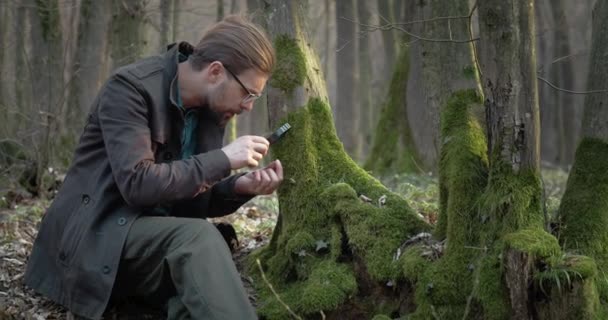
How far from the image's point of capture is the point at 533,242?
11.3 ft

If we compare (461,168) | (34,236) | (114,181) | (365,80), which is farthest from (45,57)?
(365,80)

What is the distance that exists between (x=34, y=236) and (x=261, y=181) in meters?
2.61

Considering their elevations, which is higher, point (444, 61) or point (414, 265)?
point (444, 61)

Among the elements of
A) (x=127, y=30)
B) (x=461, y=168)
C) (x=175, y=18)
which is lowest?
(x=461, y=168)

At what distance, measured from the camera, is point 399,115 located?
38.4ft

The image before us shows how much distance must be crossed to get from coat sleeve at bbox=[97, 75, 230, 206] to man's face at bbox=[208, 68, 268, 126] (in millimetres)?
339

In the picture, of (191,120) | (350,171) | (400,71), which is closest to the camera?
(191,120)

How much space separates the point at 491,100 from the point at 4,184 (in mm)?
5710

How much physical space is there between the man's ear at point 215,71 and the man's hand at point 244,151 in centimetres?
34

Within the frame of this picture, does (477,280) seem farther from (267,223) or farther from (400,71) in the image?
(400,71)

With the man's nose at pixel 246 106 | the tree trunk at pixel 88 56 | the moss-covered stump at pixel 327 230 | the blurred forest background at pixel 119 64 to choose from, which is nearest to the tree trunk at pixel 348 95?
the blurred forest background at pixel 119 64

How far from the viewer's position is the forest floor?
4.33 m

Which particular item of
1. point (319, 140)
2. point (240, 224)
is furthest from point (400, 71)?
point (319, 140)

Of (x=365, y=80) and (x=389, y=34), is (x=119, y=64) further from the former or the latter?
(x=365, y=80)
